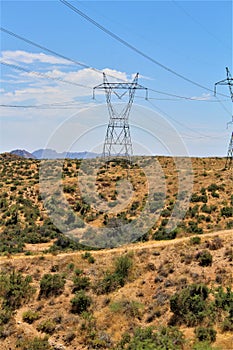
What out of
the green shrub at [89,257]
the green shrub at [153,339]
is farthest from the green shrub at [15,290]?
the green shrub at [153,339]

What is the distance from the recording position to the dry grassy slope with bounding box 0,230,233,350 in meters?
24.1

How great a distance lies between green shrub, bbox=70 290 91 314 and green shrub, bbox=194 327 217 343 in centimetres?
793

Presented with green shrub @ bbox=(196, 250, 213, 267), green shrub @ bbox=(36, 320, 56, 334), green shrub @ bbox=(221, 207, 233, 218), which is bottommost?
green shrub @ bbox=(36, 320, 56, 334)

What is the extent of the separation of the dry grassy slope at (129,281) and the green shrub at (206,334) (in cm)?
32

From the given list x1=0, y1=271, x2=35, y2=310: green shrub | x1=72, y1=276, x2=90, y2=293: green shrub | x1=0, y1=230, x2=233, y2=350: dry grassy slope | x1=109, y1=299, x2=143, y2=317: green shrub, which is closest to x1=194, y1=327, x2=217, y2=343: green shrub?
x1=0, y1=230, x2=233, y2=350: dry grassy slope

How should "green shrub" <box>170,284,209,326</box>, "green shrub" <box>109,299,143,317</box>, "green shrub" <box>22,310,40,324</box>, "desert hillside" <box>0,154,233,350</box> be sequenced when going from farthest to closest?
"green shrub" <box>22,310,40,324</box>, "green shrub" <box>109,299,143,317</box>, "green shrub" <box>170,284,209,326</box>, "desert hillside" <box>0,154,233,350</box>

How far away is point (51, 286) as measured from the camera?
2834cm

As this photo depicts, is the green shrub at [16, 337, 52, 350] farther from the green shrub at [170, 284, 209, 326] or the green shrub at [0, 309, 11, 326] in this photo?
the green shrub at [170, 284, 209, 326]

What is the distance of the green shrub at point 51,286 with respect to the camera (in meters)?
28.2

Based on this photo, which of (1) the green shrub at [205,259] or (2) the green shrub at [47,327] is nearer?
(2) the green shrub at [47,327]

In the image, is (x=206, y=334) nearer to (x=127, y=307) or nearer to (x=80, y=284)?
(x=127, y=307)

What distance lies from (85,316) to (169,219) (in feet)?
83.7

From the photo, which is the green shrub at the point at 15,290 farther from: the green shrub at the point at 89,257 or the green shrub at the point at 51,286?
the green shrub at the point at 89,257

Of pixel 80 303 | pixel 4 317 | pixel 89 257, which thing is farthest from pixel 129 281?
pixel 4 317
